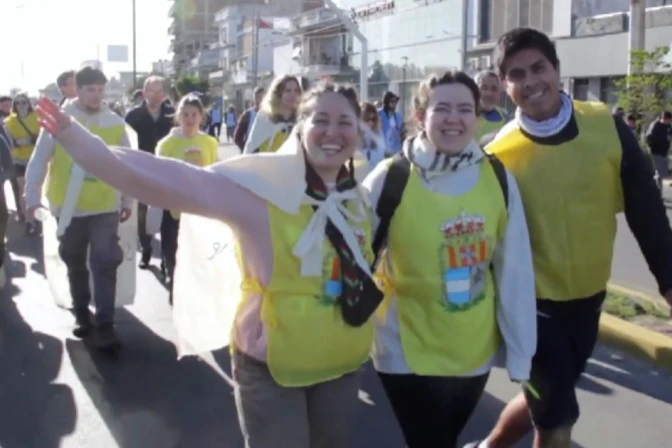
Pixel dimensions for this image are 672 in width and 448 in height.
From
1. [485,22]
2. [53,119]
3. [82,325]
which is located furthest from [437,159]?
[485,22]

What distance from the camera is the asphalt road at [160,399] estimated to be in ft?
16.4

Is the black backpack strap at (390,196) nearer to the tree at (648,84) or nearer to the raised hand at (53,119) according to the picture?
the raised hand at (53,119)

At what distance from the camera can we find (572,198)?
3.63 metres

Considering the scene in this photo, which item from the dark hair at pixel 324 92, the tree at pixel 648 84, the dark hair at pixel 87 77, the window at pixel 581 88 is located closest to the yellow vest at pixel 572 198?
the dark hair at pixel 324 92

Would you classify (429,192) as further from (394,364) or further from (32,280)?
(32,280)

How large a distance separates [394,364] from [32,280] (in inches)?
269

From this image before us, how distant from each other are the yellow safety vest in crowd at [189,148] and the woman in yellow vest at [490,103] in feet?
7.42

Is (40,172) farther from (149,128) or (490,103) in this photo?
(490,103)

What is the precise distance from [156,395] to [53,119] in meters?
3.19

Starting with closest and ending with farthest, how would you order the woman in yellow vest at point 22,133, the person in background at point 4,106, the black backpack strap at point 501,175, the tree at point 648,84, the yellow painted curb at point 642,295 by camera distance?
the black backpack strap at point 501,175 < the yellow painted curb at point 642,295 < the woman in yellow vest at point 22,133 < the person in background at point 4,106 < the tree at point 648,84

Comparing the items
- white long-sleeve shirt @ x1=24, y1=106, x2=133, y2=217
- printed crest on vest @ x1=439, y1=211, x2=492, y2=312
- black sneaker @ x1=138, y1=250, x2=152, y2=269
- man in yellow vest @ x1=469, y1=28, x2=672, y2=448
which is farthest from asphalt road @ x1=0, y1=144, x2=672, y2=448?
black sneaker @ x1=138, y1=250, x2=152, y2=269

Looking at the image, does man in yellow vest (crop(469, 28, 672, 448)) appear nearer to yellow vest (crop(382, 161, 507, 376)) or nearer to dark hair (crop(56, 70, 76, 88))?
yellow vest (crop(382, 161, 507, 376))

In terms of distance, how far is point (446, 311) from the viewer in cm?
333

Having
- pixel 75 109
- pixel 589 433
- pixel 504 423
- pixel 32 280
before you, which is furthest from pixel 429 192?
pixel 32 280
